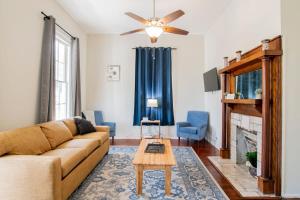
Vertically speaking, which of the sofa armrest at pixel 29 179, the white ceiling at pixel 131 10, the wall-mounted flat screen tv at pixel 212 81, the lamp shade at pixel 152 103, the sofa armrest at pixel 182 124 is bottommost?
the sofa armrest at pixel 29 179

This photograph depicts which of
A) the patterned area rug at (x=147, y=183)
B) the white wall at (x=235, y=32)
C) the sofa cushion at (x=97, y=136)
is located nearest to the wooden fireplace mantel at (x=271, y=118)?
the white wall at (x=235, y=32)

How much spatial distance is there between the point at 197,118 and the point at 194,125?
22 centimetres

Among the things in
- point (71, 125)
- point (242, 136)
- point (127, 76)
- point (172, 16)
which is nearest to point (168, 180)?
point (242, 136)

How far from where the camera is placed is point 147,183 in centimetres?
293

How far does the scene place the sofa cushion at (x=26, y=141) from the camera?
2.33 meters

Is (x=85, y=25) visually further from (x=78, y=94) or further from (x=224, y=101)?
(x=224, y=101)

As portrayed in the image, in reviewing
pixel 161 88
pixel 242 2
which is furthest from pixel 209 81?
pixel 242 2

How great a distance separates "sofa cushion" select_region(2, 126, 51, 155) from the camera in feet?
7.64

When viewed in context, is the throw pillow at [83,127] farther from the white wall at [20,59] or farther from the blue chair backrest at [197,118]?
the blue chair backrest at [197,118]

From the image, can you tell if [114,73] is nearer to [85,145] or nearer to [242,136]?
[85,145]

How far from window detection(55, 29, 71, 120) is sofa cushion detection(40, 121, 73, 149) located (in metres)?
1.12

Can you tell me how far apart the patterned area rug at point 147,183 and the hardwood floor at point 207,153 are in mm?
108

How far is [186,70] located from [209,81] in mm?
1062

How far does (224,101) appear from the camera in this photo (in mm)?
3973
